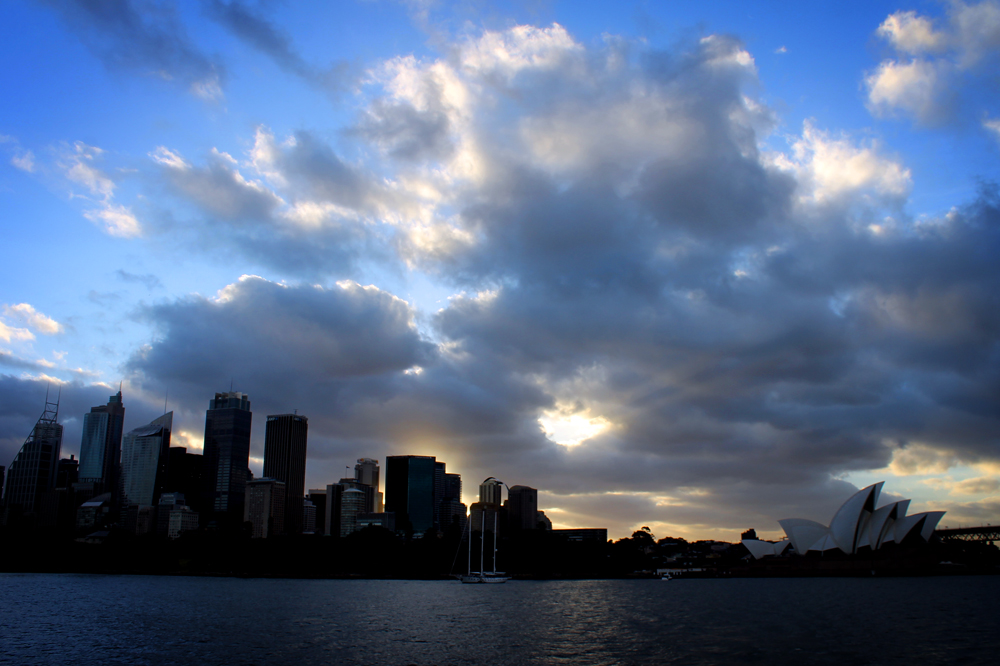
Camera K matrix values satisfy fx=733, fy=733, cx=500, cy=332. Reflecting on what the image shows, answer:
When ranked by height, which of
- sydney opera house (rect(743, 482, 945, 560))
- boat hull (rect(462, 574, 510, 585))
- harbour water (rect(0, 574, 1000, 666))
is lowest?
boat hull (rect(462, 574, 510, 585))

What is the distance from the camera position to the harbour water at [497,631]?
39.2 meters

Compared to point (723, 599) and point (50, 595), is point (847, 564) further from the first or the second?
point (50, 595)

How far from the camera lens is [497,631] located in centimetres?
5150

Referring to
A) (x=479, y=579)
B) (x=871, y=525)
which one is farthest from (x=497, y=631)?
(x=871, y=525)

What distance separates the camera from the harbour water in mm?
39219

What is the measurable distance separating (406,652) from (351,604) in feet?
128

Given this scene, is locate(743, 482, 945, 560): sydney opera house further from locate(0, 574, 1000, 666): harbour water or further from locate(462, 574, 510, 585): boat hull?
locate(462, 574, 510, 585): boat hull

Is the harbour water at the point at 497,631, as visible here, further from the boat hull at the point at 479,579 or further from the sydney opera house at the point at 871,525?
the sydney opera house at the point at 871,525

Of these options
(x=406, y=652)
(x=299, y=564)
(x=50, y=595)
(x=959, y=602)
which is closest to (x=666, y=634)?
(x=406, y=652)

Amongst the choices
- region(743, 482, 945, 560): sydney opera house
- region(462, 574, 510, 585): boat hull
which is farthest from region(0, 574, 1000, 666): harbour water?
region(743, 482, 945, 560): sydney opera house

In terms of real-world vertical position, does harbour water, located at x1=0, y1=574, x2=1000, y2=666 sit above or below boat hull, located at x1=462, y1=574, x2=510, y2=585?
above

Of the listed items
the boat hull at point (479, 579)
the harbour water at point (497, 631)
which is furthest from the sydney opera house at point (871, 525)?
the boat hull at point (479, 579)

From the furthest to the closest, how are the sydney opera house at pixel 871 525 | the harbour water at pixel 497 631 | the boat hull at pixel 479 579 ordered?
the sydney opera house at pixel 871 525 < the boat hull at pixel 479 579 < the harbour water at pixel 497 631

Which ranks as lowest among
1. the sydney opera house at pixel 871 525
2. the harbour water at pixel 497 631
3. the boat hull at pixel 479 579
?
the boat hull at pixel 479 579
